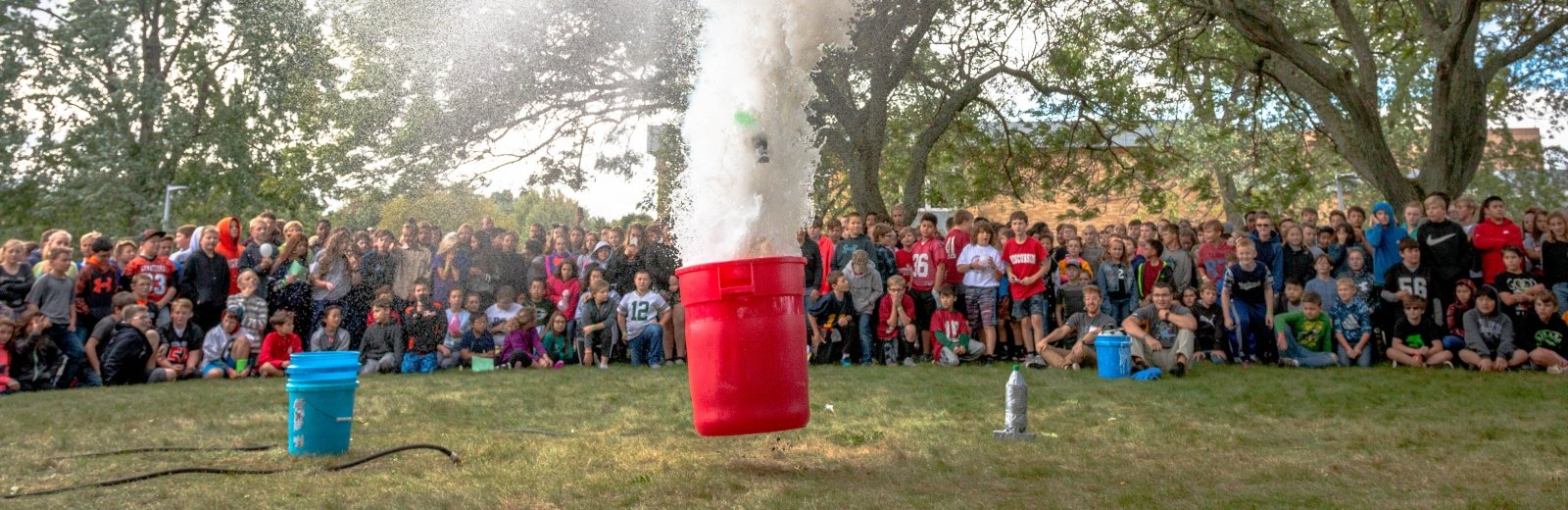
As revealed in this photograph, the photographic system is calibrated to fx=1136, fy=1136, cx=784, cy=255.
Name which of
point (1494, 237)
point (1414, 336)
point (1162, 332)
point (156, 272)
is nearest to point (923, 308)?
point (1162, 332)

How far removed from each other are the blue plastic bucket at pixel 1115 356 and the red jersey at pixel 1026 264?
201 centimetres

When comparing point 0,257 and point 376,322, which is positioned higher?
point 0,257

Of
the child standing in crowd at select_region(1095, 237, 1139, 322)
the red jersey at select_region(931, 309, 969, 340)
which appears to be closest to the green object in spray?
the red jersey at select_region(931, 309, 969, 340)

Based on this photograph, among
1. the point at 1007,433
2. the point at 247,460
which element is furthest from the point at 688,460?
the point at 247,460

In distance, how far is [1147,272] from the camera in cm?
1197

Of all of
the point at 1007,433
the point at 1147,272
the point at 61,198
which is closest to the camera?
the point at 1007,433

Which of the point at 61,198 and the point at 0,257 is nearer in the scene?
the point at 0,257

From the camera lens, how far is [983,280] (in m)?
12.1

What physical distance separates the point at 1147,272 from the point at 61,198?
79.8ft

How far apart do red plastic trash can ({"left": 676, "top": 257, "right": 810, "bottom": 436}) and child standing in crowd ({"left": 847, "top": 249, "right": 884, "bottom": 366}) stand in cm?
689

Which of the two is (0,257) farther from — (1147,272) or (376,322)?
(1147,272)

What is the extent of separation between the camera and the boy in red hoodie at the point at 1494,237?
37.2 feet

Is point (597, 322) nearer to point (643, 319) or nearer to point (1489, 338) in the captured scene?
point (643, 319)

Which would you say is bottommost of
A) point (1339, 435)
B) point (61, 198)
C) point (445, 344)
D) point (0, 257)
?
point (1339, 435)
